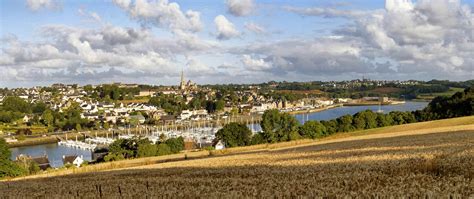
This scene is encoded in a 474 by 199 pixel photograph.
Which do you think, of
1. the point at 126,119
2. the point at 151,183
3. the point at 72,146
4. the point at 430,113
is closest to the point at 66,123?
the point at 126,119

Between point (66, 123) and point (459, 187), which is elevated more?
point (459, 187)

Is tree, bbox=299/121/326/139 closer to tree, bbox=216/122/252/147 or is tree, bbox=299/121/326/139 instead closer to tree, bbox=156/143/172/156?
tree, bbox=216/122/252/147

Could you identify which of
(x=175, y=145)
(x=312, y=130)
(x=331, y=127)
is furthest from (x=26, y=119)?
(x=312, y=130)

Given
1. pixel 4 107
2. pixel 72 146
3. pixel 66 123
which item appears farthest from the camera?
pixel 4 107

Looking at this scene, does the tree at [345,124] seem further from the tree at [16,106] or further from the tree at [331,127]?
the tree at [16,106]

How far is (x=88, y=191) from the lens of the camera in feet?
51.2

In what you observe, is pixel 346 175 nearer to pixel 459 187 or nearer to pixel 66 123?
pixel 459 187

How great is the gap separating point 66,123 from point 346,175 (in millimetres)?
154479

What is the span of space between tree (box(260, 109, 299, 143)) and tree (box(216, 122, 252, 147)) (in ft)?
10.3

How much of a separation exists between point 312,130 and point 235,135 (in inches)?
493

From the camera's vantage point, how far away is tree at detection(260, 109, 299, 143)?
78688 mm

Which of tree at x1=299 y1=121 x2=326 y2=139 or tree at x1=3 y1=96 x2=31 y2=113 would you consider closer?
tree at x1=299 y1=121 x2=326 y2=139

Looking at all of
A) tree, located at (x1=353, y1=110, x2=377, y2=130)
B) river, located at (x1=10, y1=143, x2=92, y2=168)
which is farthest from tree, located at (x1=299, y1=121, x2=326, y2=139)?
river, located at (x1=10, y1=143, x2=92, y2=168)

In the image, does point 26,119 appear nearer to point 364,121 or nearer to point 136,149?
point 136,149
